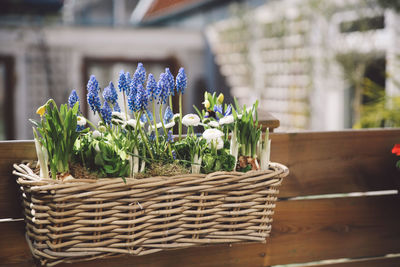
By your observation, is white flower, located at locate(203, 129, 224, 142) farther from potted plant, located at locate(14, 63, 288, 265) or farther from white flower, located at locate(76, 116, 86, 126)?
white flower, located at locate(76, 116, 86, 126)

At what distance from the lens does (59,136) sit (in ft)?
3.27

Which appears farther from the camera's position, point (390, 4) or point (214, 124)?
point (390, 4)

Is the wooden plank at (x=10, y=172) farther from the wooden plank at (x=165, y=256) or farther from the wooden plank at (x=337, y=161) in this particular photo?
the wooden plank at (x=337, y=161)

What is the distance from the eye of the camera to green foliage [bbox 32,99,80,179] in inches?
39.2

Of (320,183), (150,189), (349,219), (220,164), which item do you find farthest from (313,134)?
(150,189)

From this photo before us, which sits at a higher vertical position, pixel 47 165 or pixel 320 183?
pixel 47 165

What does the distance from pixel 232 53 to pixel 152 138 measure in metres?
5.74

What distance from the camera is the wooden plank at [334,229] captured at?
145cm

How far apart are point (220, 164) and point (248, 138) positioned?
0.10 metres

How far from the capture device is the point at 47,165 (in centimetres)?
104

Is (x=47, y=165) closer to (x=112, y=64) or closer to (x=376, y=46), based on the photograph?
(x=376, y=46)

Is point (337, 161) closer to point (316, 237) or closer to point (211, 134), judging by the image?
point (316, 237)

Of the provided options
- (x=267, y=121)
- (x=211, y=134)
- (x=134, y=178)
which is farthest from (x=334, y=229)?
(x=134, y=178)

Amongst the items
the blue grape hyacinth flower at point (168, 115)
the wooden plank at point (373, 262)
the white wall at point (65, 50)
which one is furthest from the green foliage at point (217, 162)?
the white wall at point (65, 50)
